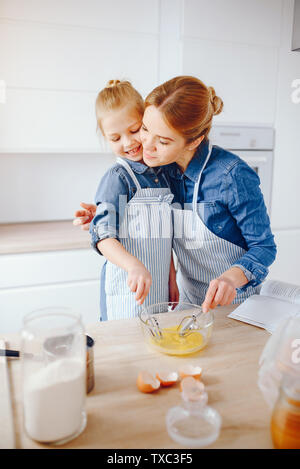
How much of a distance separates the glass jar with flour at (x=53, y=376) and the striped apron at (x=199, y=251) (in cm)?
67

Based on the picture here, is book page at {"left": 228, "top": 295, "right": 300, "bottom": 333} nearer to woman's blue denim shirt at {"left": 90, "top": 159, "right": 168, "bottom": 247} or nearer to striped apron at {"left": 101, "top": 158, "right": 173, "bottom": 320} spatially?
striped apron at {"left": 101, "top": 158, "right": 173, "bottom": 320}

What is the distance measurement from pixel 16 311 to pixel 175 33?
1.73 metres

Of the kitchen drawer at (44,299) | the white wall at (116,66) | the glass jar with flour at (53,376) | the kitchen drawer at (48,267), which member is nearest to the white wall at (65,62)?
the white wall at (116,66)

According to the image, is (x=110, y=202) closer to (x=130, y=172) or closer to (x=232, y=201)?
(x=130, y=172)

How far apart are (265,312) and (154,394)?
0.45 m

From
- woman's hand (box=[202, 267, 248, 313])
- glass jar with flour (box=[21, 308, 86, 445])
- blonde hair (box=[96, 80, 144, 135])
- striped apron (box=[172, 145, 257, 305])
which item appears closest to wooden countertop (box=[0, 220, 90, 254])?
striped apron (box=[172, 145, 257, 305])

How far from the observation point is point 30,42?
6.43 feet

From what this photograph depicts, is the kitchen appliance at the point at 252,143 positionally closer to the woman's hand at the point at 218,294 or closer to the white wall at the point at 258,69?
the white wall at the point at 258,69

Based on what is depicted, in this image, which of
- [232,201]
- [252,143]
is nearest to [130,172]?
[232,201]

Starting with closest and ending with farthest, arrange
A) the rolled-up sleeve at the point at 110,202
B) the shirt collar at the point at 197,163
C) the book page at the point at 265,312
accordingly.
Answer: the book page at the point at 265,312, the rolled-up sleeve at the point at 110,202, the shirt collar at the point at 197,163

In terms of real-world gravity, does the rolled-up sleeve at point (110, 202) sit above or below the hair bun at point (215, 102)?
A: below

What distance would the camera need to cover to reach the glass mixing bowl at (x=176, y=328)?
0.84 metres

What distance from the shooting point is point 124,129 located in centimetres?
110

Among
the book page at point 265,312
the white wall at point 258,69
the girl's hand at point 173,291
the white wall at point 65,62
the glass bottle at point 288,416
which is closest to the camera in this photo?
the glass bottle at point 288,416
